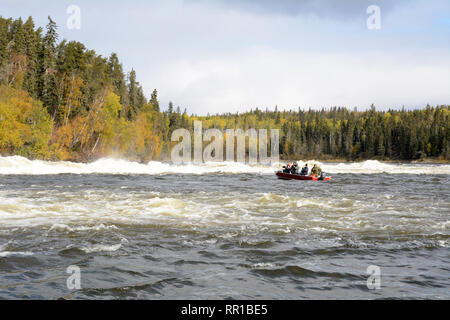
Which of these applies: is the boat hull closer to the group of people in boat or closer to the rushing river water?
the group of people in boat

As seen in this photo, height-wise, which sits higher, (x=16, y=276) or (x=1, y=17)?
(x=1, y=17)

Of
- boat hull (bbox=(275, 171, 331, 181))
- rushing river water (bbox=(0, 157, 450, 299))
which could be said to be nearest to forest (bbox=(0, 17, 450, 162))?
boat hull (bbox=(275, 171, 331, 181))

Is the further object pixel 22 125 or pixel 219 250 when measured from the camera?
pixel 22 125

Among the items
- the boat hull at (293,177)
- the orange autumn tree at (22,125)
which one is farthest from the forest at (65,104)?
the boat hull at (293,177)

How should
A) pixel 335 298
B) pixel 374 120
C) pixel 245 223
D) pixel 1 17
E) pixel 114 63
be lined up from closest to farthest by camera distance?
pixel 335 298 < pixel 245 223 < pixel 1 17 < pixel 114 63 < pixel 374 120

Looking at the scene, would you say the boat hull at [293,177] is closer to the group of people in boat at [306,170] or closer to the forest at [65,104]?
the group of people in boat at [306,170]

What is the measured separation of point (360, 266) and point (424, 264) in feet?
5.09

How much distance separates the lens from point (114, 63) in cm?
8825

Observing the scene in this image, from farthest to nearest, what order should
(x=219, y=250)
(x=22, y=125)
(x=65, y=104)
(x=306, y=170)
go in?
(x=65, y=104), (x=22, y=125), (x=306, y=170), (x=219, y=250)

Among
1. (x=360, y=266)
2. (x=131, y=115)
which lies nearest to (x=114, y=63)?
(x=131, y=115)

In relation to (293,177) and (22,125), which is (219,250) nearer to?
(293,177)

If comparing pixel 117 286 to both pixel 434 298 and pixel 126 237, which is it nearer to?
pixel 126 237

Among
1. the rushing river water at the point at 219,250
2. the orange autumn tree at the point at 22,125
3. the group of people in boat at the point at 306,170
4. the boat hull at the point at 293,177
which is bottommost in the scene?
the rushing river water at the point at 219,250

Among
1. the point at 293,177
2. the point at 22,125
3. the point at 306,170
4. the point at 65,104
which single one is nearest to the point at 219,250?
the point at 293,177
